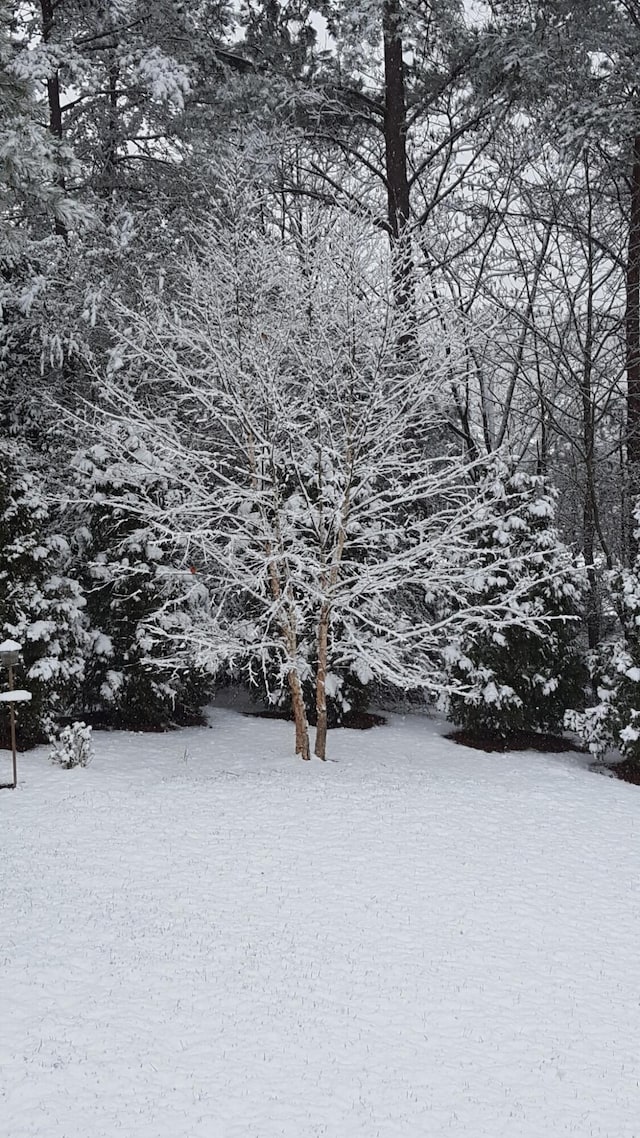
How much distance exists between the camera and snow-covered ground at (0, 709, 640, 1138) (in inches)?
170


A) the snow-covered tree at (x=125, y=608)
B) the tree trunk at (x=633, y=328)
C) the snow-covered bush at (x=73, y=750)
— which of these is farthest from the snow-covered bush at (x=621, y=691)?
the snow-covered bush at (x=73, y=750)

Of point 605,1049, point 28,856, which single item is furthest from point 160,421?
point 605,1049

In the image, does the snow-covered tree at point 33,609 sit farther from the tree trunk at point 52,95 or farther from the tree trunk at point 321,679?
the tree trunk at point 52,95

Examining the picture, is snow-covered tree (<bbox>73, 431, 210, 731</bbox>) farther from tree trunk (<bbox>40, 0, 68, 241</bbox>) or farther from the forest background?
tree trunk (<bbox>40, 0, 68, 241</bbox>)

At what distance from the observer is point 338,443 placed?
10.3m

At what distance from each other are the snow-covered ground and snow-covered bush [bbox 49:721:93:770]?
0.25m

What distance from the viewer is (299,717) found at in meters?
10.5

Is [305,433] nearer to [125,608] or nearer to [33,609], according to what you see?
[125,608]

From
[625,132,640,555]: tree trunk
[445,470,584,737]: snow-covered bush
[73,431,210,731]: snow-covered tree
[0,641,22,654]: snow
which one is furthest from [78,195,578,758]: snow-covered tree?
[625,132,640,555]: tree trunk

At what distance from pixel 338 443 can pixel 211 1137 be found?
24.6 feet

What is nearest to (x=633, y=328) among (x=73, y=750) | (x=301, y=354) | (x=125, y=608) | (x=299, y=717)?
(x=301, y=354)

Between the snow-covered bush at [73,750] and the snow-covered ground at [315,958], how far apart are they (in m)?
0.25

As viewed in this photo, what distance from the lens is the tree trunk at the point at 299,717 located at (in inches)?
412

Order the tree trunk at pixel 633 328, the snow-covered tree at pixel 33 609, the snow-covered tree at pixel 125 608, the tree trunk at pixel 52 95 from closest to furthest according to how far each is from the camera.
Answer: the snow-covered tree at pixel 33 609 → the snow-covered tree at pixel 125 608 → the tree trunk at pixel 633 328 → the tree trunk at pixel 52 95
